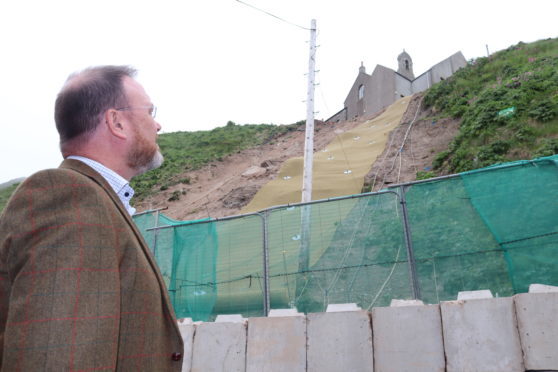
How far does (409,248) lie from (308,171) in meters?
7.15

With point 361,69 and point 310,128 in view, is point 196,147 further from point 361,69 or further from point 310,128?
point 310,128

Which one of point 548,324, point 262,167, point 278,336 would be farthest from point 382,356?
point 262,167

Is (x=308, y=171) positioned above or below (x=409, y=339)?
above

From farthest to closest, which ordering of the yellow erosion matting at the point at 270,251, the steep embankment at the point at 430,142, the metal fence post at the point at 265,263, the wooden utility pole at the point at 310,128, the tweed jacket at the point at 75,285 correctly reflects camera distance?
the steep embankment at the point at 430,142 < the wooden utility pole at the point at 310,128 < the yellow erosion matting at the point at 270,251 < the metal fence post at the point at 265,263 < the tweed jacket at the point at 75,285

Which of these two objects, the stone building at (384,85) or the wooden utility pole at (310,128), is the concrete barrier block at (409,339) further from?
the stone building at (384,85)

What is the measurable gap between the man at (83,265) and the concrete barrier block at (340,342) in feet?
11.4

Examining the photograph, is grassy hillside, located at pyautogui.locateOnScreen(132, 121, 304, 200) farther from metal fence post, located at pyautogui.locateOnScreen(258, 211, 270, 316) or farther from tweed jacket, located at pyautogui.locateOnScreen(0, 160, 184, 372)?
tweed jacket, located at pyautogui.locateOnScreen(0, 160, 184, 372)

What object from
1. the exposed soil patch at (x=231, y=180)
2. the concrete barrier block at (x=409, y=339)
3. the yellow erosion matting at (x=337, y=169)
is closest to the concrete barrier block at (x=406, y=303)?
the concrete barrier block at (x=409, y=339)

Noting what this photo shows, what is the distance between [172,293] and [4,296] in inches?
231

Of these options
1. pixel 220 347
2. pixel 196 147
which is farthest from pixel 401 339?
pixel 196 147

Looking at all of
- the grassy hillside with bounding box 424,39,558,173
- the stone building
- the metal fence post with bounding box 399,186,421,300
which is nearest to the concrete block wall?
the metal fence post with bounding box 399,186,421,300

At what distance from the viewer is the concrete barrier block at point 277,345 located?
5.19 m

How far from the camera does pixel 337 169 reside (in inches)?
781

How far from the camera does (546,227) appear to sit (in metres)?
5.17
